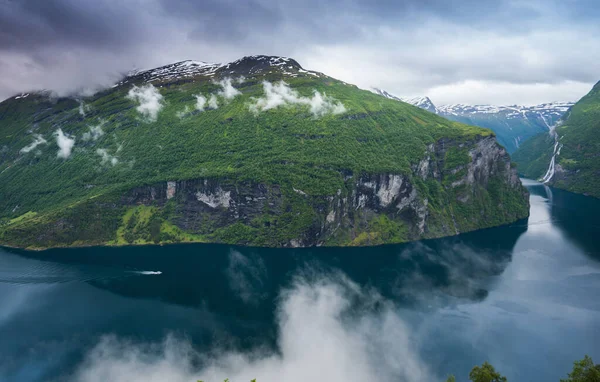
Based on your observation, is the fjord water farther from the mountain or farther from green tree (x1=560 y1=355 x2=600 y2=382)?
green tree (x1=560 y1=355 x2=600 y2=382)

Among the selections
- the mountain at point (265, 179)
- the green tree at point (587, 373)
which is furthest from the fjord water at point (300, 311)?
the green tree at point (587, 373)

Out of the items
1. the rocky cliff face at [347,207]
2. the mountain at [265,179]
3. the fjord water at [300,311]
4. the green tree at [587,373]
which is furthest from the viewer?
the mountain at [265,179]

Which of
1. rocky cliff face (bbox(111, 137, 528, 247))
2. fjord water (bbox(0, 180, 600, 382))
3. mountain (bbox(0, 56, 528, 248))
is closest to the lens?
fjord water (bbox(0, 180, 600, 382))

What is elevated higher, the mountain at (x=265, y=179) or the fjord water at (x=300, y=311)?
the mountain at (x=265, y=179)

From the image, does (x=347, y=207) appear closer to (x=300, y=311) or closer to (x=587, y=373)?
(x=300, y=311)

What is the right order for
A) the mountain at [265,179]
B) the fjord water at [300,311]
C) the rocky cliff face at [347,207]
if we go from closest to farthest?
1. the fjord water at [300,311]
2. the rocky cliff face at [347,207]
3. the mountain at [265,179]

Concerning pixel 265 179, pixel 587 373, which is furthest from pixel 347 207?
pixel 587 373

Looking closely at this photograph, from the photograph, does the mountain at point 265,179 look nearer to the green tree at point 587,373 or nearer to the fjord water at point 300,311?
the fjord water at point 300,311

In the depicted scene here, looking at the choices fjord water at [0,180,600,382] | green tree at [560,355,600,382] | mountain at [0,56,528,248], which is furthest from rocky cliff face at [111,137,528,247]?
green tree at [560,355,600,382]
